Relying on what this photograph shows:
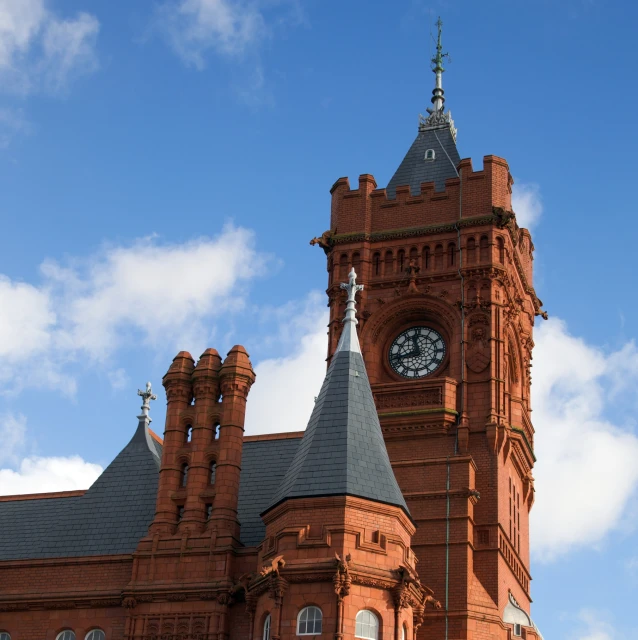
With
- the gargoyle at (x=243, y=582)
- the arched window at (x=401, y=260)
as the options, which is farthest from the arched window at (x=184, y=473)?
the arched window at (x=401, y=260)

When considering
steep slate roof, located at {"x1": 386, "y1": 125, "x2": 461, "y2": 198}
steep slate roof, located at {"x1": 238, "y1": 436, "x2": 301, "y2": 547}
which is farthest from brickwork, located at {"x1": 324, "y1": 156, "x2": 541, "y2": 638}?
steep slate roof, located at {"x1": 238, "y1": 436, "x2": 301, "y2": 547}

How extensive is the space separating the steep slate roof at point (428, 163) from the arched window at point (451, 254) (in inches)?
145

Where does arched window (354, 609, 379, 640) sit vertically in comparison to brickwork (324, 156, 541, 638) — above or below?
below

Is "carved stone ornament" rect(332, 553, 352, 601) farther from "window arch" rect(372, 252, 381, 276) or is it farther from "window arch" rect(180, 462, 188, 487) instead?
"window arch" rect(372, 252, 381, 276)

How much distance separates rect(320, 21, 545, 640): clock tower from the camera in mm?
53688

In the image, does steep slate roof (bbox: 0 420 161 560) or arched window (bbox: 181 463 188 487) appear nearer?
arched window (bbox: 181 463 188 487)

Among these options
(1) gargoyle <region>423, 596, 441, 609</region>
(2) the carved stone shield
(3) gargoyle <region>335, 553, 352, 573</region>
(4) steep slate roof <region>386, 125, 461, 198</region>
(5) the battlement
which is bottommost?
(3) gargoyle <region>335, 553, 352, 573</region>

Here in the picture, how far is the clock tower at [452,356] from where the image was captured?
176 ft

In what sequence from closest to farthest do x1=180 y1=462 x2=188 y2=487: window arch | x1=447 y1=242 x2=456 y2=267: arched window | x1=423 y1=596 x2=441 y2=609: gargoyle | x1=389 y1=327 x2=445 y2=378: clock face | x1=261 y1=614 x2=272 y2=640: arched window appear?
x1=261 y1=614 x2=272 y2=640: arched window, x1=423 y1=596 x2=441 y2=609: gargoyle, x1=180 y1=462 x2=188 y2=487: window arch, x1=389 y1=327 x2=445 y2=378: clock face, x1=447 y1=242 x2=456 y2=267: arched window

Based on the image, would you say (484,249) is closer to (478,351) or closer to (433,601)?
(478,351)

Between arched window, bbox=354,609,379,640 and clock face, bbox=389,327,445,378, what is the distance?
1756cm

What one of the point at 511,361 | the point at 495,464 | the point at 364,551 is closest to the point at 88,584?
the point at 364,551

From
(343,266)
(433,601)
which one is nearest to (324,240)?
(343,266)

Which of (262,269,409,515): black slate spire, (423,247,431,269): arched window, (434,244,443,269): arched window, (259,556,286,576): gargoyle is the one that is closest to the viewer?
(259,556,286,576): gargoyle
